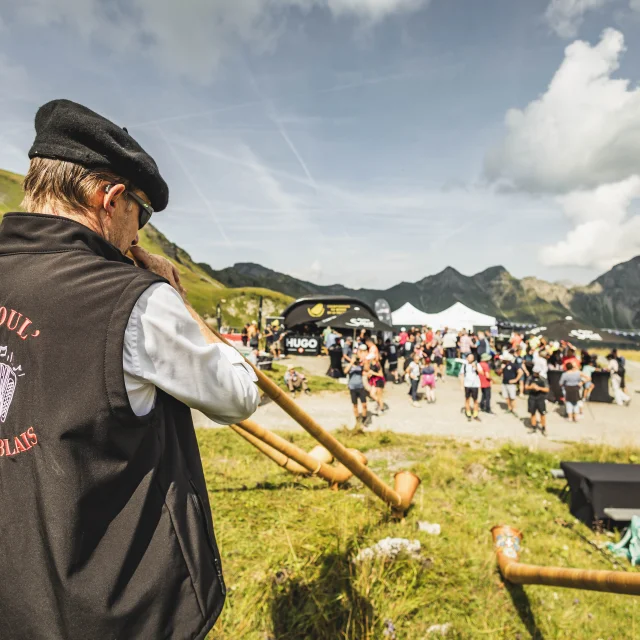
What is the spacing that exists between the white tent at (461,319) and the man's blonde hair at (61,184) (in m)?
26.0

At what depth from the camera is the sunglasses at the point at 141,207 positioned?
4.34 feet

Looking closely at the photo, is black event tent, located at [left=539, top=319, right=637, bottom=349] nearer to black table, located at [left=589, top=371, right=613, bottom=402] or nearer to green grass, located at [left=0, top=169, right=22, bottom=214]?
black table, located at [left=589, top=371, right=613, bottom=402]

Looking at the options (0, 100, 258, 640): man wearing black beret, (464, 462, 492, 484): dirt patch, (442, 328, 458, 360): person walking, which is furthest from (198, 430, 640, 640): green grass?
(442, 328, 458, 360): person walking

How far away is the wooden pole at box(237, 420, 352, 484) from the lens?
366 cm

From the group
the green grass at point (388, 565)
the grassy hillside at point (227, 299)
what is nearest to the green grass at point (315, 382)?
the green grass at point (388, 565)

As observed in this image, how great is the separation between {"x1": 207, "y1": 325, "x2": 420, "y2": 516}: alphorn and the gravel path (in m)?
5.03

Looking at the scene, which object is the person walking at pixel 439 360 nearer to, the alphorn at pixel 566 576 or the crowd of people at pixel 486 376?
the crowd of people at pixel 486 376

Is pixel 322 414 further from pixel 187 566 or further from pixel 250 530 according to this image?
pixel 187 566

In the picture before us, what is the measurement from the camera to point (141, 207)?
1395mm

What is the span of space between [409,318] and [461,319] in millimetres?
3218

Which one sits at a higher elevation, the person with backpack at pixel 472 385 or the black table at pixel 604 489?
the person with backpack at pixel 472 385

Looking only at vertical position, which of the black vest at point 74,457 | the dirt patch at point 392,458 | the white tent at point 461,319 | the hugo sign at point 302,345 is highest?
the white tent at point 461,319

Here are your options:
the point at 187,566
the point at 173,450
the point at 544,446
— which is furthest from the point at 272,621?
the point at 544,446

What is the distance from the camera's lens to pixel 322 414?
1222 cm
